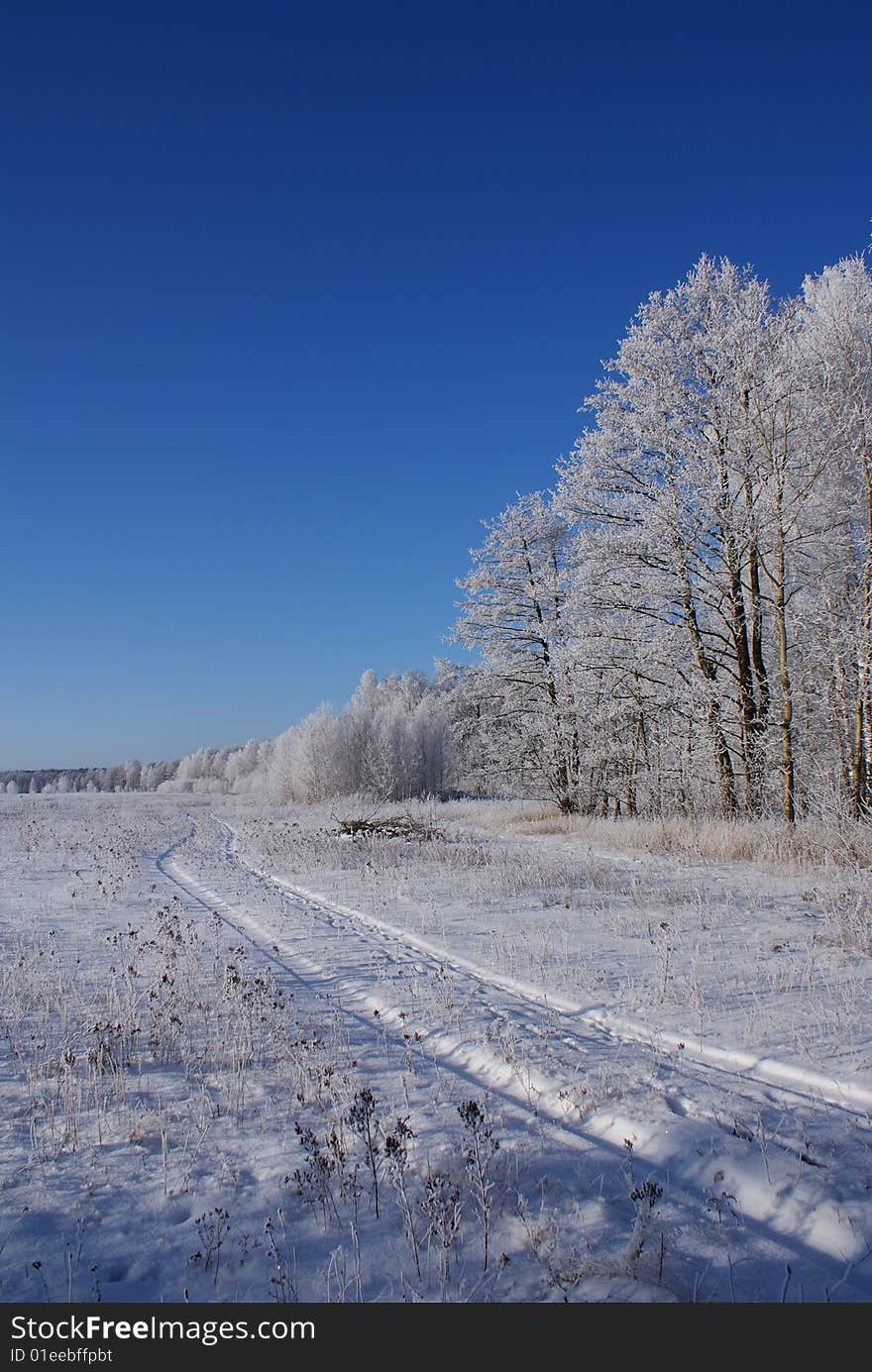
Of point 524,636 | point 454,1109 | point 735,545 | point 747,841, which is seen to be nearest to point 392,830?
point 524,636

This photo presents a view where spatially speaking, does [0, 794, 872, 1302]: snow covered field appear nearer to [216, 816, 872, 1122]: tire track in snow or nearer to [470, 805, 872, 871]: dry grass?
[216, 816, 872, 1122]: tire track in snow

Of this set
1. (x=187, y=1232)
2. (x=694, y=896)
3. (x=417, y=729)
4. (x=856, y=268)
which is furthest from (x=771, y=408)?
(x=417, y=729)

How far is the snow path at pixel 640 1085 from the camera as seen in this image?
2947 millimetres

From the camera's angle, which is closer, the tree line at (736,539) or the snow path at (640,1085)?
the snow path at (640,1085)

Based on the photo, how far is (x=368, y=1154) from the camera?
320 centimetres

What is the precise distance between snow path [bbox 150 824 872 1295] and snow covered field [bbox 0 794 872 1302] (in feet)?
0.07

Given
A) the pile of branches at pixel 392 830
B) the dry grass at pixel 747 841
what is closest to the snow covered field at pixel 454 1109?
the dry grass at pixel 747 841

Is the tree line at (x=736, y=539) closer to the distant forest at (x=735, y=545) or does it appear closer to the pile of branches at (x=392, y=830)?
the distant forest at (x=735, y=545)

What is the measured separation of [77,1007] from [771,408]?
13185mm

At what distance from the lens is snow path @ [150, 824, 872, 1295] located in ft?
9.67

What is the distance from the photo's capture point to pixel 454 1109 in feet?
12.8

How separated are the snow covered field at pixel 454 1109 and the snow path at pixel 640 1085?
2cm

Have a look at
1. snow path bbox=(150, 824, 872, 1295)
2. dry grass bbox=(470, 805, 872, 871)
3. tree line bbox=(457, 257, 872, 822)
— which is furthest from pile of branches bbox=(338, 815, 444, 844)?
snow path bbox=(150, 824, 872, 1295)
